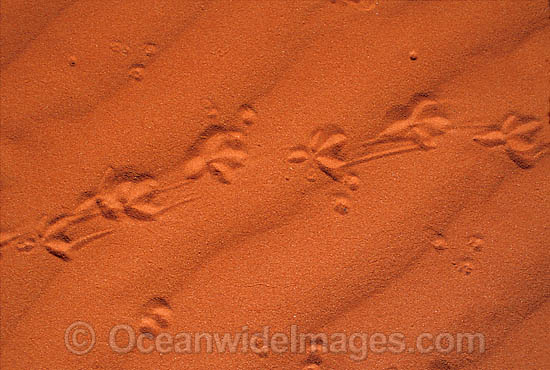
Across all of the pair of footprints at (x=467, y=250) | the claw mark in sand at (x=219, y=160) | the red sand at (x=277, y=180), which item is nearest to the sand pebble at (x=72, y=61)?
the red sand at (x=277, y=180)

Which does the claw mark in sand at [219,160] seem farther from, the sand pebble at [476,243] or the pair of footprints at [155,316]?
the sand pebble at [476,243]

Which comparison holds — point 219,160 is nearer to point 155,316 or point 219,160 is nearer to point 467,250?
point 155,316

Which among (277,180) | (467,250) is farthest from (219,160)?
(467,250)

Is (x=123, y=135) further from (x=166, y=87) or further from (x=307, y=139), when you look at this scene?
(x=307, y=139)

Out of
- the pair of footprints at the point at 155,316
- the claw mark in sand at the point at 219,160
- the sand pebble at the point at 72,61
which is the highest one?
the sand pebble at the point at 72,61

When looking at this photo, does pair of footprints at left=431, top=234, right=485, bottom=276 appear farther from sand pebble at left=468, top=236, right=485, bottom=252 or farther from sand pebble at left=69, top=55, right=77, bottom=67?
sand pebble at left=69, top=55, right=77, bottom=67

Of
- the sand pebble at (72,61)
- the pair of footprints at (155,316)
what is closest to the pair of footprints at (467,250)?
the pair of footprints at (155,316)

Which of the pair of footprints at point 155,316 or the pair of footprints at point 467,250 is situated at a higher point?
the pair of footprints at point 467,250

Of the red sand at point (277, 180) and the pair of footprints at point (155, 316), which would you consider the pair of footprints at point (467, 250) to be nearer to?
the red sand at point (277, 180)
